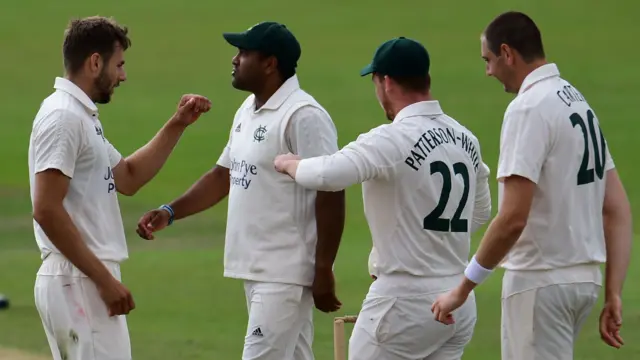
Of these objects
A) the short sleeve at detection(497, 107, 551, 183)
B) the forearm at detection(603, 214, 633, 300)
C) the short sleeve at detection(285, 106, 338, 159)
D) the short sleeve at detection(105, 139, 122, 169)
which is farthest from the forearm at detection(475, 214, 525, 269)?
the short sleeve at detection(105, 139, 122, 169)

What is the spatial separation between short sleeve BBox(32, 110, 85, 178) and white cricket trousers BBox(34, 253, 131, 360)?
1.41 feet

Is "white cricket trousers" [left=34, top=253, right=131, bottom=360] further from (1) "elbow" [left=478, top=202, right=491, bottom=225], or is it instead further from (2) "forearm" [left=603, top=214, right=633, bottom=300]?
(2) "forearm" [left=603, top=214, right=633, bottom=300]

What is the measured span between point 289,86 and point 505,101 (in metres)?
16.2

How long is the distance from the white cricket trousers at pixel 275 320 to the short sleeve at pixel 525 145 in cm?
132

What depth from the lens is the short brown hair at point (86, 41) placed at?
230 inches

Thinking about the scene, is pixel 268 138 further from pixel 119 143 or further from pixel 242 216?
pixel 119 143

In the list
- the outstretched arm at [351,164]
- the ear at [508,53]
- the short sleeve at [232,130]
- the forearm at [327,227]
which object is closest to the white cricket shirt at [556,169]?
the ear at [508,53]

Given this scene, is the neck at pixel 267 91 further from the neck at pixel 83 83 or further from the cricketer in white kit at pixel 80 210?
the neck at pixel 83 83

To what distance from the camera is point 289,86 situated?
6277mm

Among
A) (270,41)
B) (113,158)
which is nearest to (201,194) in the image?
(113,158)

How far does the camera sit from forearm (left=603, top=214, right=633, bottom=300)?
5656 millimetres

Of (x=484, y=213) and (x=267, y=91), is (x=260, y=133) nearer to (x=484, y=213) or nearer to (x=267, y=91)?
(x=267, y=91)

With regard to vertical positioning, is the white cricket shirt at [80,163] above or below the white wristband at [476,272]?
above

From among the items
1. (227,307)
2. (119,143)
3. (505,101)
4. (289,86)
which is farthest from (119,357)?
(505,101)
